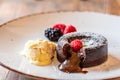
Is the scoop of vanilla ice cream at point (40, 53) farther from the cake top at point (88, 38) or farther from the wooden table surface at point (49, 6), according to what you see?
the wooden table surface at point (49, 6)

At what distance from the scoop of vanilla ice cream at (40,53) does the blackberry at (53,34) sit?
204mm

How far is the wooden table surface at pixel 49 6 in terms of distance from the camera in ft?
6.27

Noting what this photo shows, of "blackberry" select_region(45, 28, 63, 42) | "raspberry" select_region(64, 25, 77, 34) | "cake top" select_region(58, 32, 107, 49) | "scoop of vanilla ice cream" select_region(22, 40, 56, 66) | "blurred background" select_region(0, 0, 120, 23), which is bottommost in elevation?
"blurred background" select_region(0, 0, 120, 23)

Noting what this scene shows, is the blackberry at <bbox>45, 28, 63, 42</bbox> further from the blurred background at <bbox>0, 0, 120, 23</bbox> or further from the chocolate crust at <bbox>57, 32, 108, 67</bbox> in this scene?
the blurred background at <bbox>0, 0, 120, 23</bbox>

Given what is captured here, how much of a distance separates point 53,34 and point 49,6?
64 cm

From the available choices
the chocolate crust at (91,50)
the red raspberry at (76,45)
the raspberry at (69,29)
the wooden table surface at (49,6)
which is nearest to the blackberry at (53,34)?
the raspberry at (69,29)

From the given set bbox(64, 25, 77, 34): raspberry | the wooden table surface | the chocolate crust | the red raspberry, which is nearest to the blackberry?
bbox(64, 25, 77, 34): raspberry

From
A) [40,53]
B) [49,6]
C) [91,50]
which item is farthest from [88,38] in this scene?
[49,6]

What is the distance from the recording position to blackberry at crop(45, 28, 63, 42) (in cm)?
144

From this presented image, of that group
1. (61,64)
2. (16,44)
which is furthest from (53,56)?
(16,44)

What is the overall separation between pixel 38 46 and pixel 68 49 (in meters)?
0.11

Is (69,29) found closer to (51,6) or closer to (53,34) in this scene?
(53,34)

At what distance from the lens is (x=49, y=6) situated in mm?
2049

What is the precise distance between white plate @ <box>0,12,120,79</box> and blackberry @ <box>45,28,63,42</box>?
41mm
